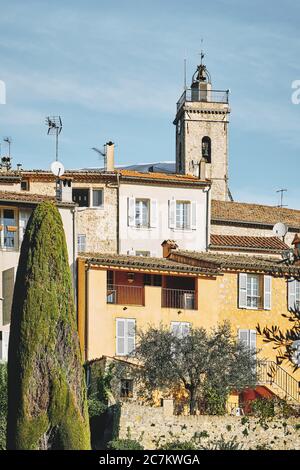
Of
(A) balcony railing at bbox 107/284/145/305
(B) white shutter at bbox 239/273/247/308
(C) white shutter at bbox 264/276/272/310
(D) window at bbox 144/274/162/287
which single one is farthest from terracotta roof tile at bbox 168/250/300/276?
(A) balcony railing at bbox 107/284/145/305

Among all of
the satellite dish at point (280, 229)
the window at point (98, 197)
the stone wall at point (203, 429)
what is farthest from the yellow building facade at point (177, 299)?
the satellite dish at point (280, 229)

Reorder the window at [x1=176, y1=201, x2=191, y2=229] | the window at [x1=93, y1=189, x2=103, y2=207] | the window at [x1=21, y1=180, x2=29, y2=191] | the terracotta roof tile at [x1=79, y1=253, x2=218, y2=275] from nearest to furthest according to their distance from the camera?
the terracotta roof tile at [x1=79, y1=253, x2=218, y2=275], the window at [x1=21, y1=180, x2=29, y2=191], the window at [x1=93, y1=189, x2=103, y2=207], the window at [x1=176, y1=201, x2=191, y2=229]

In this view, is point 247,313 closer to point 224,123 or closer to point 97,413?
point 97,413

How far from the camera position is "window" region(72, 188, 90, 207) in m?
57.8

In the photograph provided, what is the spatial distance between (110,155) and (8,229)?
13.1m

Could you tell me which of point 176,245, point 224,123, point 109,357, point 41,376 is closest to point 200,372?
point 109,357

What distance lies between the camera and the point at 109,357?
149 ft

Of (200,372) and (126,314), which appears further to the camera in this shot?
(126,314)

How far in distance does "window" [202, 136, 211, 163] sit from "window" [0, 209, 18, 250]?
3821cm

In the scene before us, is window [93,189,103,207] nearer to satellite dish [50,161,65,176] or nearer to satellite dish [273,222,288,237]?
satellite dish [50,161,65,176]

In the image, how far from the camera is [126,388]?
147ft

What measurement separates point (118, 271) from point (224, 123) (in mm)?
40946
